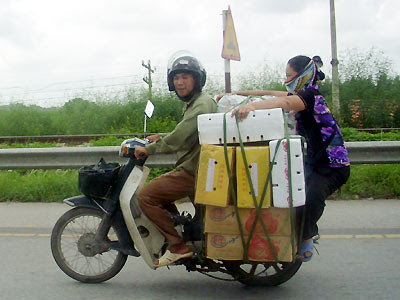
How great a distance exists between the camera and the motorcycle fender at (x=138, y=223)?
13.6 ft

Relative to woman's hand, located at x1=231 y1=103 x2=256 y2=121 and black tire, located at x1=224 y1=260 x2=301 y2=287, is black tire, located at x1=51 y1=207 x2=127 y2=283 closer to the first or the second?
black tire, located at x1=224 y1=260 x2=301 y2=287

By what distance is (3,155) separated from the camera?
769 cm

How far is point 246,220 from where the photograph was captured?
12.3ft

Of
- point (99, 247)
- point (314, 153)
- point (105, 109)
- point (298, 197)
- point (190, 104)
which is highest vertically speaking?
point (105, 109)

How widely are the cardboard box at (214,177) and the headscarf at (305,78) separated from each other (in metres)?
0.68

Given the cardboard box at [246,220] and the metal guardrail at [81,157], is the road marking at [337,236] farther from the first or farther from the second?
the cardboard box at [246,220]

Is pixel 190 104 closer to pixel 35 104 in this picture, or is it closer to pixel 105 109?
pixel 105 109

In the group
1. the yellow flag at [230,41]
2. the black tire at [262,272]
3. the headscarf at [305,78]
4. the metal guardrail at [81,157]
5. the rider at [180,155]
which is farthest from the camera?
the yellow flag at [230,41]

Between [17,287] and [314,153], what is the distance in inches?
101

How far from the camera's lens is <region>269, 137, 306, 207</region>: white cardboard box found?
3588 millimetres

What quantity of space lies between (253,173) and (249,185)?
8 cm

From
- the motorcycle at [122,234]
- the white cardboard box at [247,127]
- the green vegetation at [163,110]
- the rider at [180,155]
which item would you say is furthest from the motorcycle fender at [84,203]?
the green vegetation at [163,110]

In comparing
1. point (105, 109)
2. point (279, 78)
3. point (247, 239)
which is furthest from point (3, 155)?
point (279, 78)

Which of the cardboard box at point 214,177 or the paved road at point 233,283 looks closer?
the cardboard box at point 214,177
